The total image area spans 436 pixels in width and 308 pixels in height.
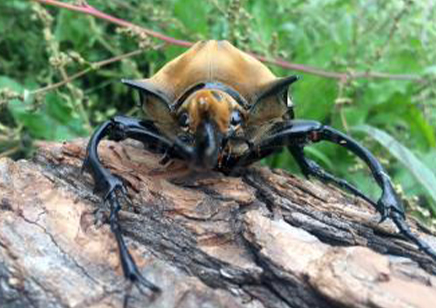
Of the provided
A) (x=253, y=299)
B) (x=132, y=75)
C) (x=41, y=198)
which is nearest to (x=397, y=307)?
(x=253, y=299)

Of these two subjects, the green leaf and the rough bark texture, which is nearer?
the rough bark texture

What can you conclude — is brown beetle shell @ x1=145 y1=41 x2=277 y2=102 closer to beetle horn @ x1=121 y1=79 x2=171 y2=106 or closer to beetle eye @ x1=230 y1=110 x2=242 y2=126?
beetle horn @ x1=121 y1=79 x2=171 y2=106

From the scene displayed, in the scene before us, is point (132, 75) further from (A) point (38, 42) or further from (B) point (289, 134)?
(B) point (289, 134)

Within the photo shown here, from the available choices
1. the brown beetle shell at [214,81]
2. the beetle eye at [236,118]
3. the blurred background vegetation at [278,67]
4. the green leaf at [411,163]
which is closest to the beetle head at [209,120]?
the beetle eye at [236,118]

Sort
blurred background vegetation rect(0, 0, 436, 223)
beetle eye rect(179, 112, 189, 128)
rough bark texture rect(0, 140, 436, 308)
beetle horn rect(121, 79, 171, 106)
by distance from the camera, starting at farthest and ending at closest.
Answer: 1. blurred background vegetation rect(0, 0, 436, 223)
2. beetle horn rect(121, 79, 171, 106)
3. beetle eye rect(179, 112, 189, 128)
4. rough bark texture rect(0, 140, 436, 308)

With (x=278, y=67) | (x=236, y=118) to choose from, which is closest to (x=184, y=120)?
(x=236, y=118)

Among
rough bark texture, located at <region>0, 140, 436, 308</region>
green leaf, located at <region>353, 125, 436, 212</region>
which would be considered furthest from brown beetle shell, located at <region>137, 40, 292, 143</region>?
green leaf, located at <region>353, 125, 436, 212</region>

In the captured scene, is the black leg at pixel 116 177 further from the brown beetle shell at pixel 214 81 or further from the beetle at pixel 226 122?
the brown beetle shell at pixel 214 81
